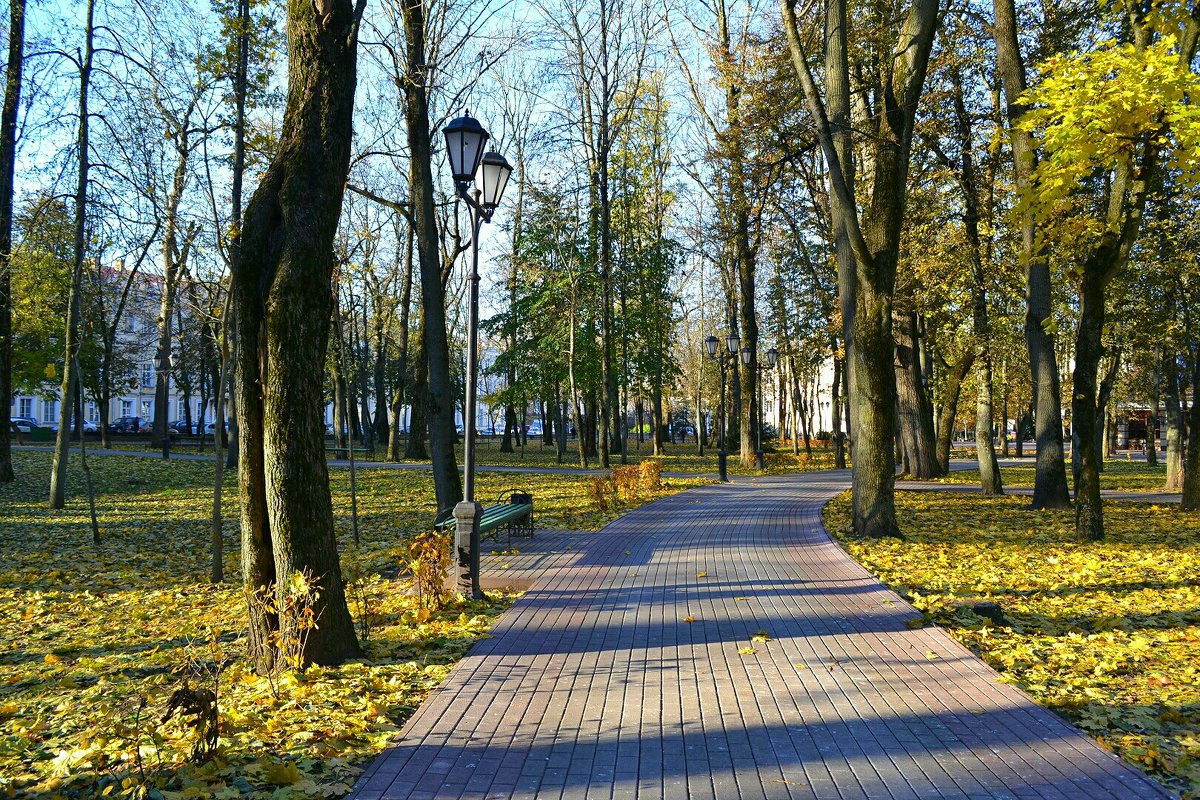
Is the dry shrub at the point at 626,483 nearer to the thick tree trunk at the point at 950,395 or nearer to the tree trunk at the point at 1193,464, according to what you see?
the tree trunk at the point at 1193,464

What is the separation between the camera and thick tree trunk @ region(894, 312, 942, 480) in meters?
23.2

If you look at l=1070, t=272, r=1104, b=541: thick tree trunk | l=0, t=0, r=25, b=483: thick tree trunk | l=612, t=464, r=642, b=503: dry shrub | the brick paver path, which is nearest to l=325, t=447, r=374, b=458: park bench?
l=0, t=0, r=25, b=483: thick tree trunk

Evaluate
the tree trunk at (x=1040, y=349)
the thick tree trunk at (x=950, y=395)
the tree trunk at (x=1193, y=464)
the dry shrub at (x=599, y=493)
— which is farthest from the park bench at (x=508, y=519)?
the thick tree trunk at (x=950, y=395)

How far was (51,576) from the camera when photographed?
902 centimetres

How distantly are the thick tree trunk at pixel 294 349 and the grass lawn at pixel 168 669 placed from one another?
634 millimetres

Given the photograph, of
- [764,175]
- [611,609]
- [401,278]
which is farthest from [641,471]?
[401,278]

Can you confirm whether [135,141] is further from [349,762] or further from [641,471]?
[641,471]

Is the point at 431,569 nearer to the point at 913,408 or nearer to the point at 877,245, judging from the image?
the point at 877,245

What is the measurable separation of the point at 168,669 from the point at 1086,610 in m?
7.70

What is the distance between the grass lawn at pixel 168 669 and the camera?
3.80m

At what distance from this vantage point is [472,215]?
28.0 feet

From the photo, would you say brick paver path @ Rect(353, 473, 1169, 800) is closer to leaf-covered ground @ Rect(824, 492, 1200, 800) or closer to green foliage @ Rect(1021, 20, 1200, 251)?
leaf-covered ground @ Rect(824, 492, 1200, 800)

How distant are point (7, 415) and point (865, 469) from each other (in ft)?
60.4

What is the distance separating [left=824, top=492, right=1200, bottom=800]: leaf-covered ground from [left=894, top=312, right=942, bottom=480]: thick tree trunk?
9.78 meters
